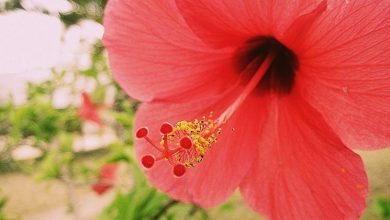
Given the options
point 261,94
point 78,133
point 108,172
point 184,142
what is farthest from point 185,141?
point 78,133

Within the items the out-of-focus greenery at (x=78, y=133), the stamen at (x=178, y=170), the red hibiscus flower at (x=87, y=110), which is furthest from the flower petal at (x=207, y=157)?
the red hibiscus flower at (x=87, y=110)

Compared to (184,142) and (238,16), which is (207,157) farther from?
(238,16)

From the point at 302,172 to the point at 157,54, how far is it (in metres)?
0.34

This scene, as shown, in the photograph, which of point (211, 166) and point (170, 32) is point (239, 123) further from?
point (170, 32)

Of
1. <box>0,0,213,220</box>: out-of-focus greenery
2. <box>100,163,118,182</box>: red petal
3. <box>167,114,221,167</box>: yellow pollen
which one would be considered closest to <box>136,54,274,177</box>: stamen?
<box>167,114,221,167</box>: yellow pollen

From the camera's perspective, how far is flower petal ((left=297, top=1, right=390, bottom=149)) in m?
0.63

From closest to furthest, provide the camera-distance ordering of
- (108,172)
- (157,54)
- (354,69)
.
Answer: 1. (354,69)
2. (157,54)
3. (108,172)

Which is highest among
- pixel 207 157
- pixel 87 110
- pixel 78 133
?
pixel 207 157

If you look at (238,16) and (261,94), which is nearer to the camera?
(238,16)

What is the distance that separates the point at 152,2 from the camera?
2.42 ft

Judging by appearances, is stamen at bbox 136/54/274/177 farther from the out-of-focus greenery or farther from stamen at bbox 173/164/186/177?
the out-of-focus greenery

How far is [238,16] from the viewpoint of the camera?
2.42ft

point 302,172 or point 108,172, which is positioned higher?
point 302,172

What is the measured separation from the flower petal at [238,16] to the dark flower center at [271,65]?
0.26 ft
